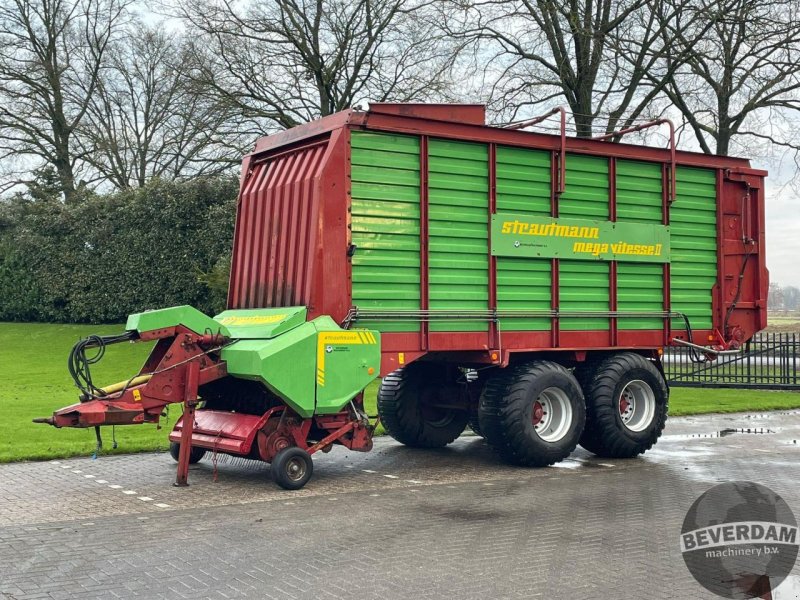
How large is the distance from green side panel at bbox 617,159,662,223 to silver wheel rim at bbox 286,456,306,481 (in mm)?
5141

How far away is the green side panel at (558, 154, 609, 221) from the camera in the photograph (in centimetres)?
1138

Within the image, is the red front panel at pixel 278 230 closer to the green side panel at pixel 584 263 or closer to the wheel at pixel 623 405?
the green side panel at pixel 584 263

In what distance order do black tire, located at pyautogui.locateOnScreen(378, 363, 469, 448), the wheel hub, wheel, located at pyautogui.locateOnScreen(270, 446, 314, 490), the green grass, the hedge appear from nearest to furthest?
wheel, located at pyautogui.locateOnScreen(270, 446, 314, 490)
the wheel hub
black tire, located at pyautogui.locateOnScreen(378, 363, 469, 448)
the green grass
the hedge

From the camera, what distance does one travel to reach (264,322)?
32.1ft

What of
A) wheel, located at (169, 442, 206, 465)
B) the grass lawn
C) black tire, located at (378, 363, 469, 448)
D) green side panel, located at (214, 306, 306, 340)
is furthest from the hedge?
green side panel, located at (214, 306, 306, 340)

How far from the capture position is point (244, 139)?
27375mm

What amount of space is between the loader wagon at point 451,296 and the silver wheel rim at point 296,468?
2 centimetres

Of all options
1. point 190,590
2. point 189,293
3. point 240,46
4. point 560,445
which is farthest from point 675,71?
point 190,590

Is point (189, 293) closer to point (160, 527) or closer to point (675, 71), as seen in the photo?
point (675, 71)

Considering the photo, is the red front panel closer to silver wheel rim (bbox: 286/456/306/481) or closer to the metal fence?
silver wheel rim (bbox: 286/456/306/481)

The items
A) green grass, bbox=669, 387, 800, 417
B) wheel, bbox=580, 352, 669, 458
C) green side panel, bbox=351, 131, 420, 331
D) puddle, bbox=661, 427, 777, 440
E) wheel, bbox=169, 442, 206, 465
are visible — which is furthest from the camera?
green grass, bbox=669, 387, 800, 417

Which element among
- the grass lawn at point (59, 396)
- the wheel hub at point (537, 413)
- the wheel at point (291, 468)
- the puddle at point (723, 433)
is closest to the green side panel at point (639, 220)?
the wheel hub at point (537, 413)

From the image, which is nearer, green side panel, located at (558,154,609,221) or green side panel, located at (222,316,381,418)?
green side panel, located at (222,316,381,418)

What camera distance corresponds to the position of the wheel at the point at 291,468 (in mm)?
9117
